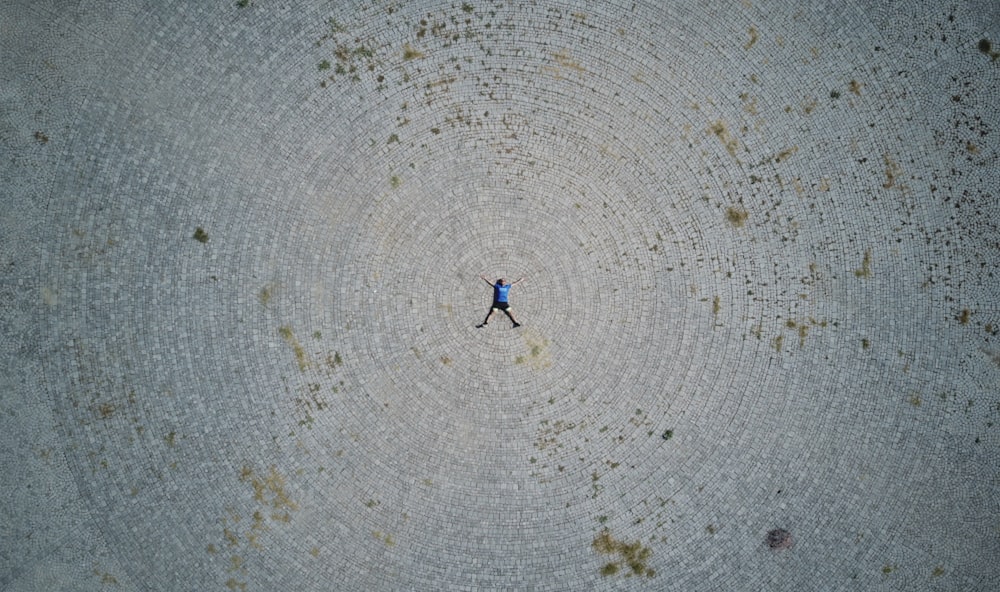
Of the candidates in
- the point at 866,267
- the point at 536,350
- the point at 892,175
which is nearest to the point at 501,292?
the point at 536,350

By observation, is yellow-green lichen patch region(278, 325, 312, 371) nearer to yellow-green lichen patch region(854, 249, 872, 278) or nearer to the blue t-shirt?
the blue t-shirt

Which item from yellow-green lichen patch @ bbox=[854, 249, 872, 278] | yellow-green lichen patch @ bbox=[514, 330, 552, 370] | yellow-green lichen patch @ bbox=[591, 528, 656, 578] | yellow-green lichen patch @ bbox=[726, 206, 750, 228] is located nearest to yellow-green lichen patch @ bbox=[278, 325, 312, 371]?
yellow-green lichen patch @ bbox=[514, 330, 552, 370]

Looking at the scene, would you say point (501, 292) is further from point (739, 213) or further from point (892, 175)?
point (892, 175)

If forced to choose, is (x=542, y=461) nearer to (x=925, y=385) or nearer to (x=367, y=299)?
(x=367, y=299)

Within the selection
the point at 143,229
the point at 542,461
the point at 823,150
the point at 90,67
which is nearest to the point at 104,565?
the point at 143,229

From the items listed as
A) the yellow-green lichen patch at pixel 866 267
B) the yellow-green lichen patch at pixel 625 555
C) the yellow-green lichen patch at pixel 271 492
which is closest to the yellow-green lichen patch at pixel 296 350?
the yellow-green lichen patch at pixel 271 492

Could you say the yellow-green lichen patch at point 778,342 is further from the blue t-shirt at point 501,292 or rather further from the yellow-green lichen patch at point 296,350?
the yellow-green lichen patch at point 296,350
